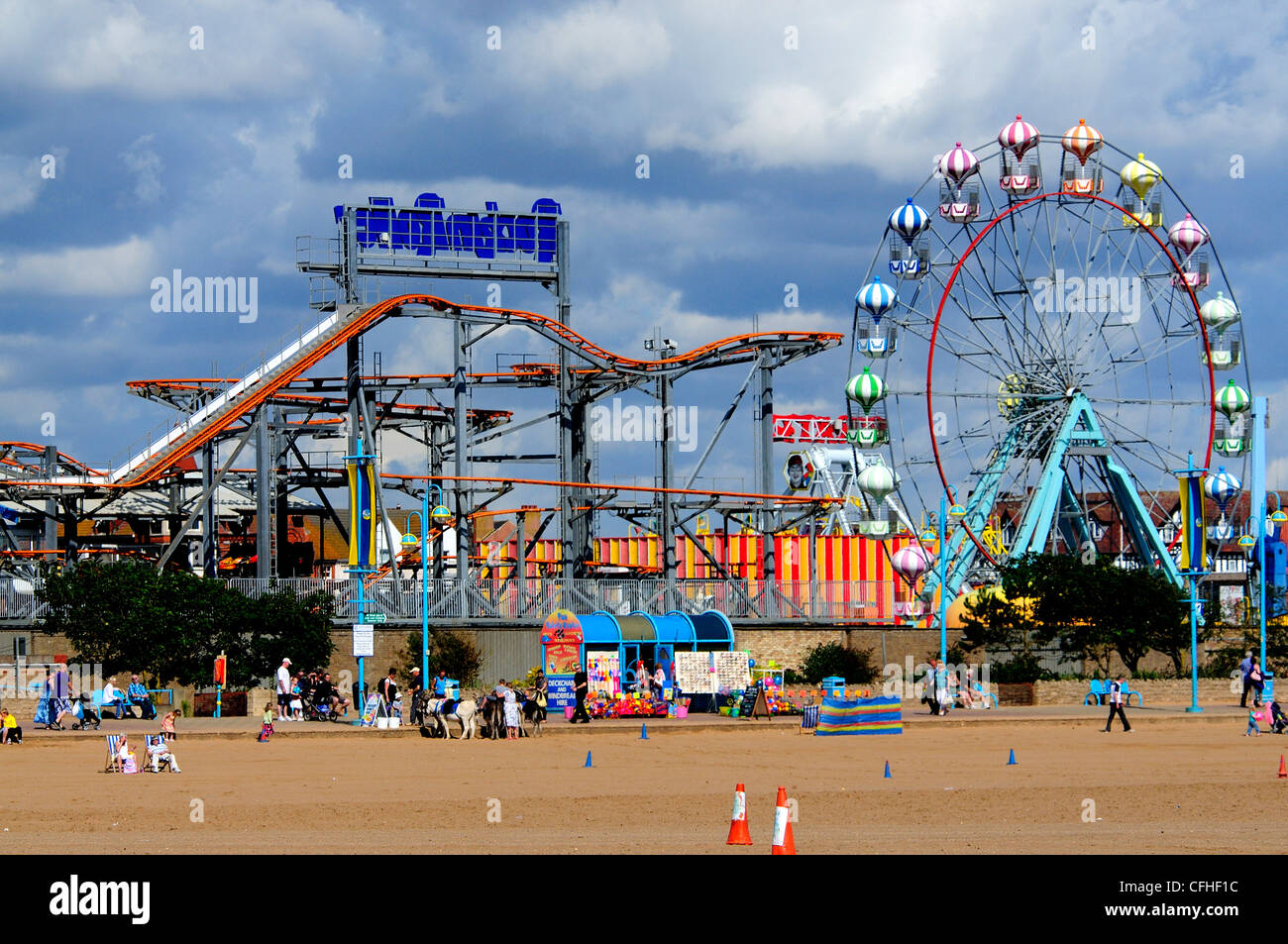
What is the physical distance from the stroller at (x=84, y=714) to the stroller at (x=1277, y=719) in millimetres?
24199

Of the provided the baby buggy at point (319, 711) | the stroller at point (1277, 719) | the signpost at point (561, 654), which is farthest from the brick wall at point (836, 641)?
the baby buggy at point (319, 711)

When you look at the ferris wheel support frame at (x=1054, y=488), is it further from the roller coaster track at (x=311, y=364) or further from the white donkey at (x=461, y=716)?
the white donkey at (x=461, y=716)

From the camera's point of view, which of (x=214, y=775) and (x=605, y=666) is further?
(x=605, y=666)

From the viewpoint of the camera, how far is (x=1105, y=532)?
366ft

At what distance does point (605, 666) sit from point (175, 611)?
38.2ft

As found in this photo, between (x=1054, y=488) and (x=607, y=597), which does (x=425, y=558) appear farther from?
(x=1054, y=488)

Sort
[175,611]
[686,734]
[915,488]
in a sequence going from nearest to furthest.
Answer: [686,734]
[175,611]
[915,488]

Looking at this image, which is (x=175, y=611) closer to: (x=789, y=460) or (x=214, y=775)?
(x=214, y=775)

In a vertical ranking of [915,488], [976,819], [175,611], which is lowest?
[976,819]

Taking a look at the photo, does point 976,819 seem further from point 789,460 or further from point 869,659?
point 789,460

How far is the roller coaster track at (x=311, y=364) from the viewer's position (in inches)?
2114
